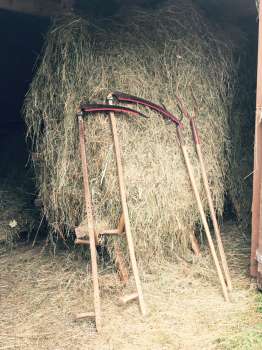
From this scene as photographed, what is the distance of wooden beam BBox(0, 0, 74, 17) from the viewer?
13.5ft

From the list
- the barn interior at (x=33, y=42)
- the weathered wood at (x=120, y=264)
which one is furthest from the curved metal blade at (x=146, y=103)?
the weathered wood at (x=120, y=264)

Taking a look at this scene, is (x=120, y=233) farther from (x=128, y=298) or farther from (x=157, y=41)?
(x=157, y=41)

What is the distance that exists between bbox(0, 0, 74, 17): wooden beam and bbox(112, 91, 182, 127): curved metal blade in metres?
1.17

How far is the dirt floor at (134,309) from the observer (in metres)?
3.20

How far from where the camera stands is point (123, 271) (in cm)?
401

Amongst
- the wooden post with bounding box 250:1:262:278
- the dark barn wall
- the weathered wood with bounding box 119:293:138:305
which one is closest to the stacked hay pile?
the weathered wood with bounding box 119:293:138:305

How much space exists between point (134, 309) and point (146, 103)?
6.54 feet

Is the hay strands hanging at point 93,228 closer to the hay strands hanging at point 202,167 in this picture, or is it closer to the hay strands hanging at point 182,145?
the hay strands hanging at point 182,145

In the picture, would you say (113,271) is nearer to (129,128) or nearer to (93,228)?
(93,228)

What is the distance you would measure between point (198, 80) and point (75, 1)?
5.35ft

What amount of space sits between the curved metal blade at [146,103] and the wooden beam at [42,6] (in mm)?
1174

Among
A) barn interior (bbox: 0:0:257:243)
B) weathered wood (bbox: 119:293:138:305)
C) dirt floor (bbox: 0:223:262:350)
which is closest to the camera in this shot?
dirt floor (bbox: 0:223:262:350)

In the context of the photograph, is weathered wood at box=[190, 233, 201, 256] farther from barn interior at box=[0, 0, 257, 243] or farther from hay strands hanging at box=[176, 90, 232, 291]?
barn interior at box=[0, 0, 257, 243]

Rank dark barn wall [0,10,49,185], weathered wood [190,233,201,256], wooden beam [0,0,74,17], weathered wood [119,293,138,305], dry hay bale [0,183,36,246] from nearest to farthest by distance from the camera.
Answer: weathered wood [119,293,138,305] < wooden beam [0,0,74,17] < weathered wood [190,233,201,256] < dry hay bale [0,183,36,246] < dark barn wall [0,10,49,185]
